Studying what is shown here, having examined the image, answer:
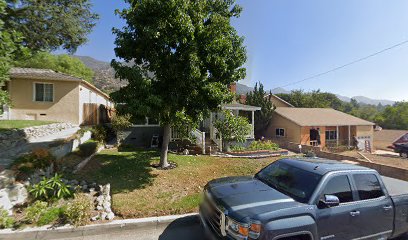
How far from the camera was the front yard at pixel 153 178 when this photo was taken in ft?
19.6

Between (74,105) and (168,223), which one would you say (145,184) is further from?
(74,105)

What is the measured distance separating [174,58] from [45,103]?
13.3 m

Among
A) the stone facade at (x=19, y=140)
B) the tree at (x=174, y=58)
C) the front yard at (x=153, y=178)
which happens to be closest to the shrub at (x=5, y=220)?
the front yard at (x=153, y=178)

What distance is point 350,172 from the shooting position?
4.31 m

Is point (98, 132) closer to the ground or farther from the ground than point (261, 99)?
closer to the ground

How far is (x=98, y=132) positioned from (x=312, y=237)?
13.7m

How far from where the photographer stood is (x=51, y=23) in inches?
497

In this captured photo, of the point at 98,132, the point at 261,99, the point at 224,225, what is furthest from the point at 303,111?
the point at 224,225

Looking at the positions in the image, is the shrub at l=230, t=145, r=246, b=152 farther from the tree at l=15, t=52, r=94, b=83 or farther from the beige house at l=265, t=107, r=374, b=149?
the tree at l=15, t=52, r=94, b=83

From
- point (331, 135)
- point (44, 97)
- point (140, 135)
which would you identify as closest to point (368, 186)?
point (140, 135)

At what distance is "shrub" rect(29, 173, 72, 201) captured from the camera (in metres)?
5.72

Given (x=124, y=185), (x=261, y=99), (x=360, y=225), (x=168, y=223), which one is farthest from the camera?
(x=261, y=99)

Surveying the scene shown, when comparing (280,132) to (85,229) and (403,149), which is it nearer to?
(403,149)

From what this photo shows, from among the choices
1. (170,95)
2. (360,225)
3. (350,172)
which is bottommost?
(360,225)
